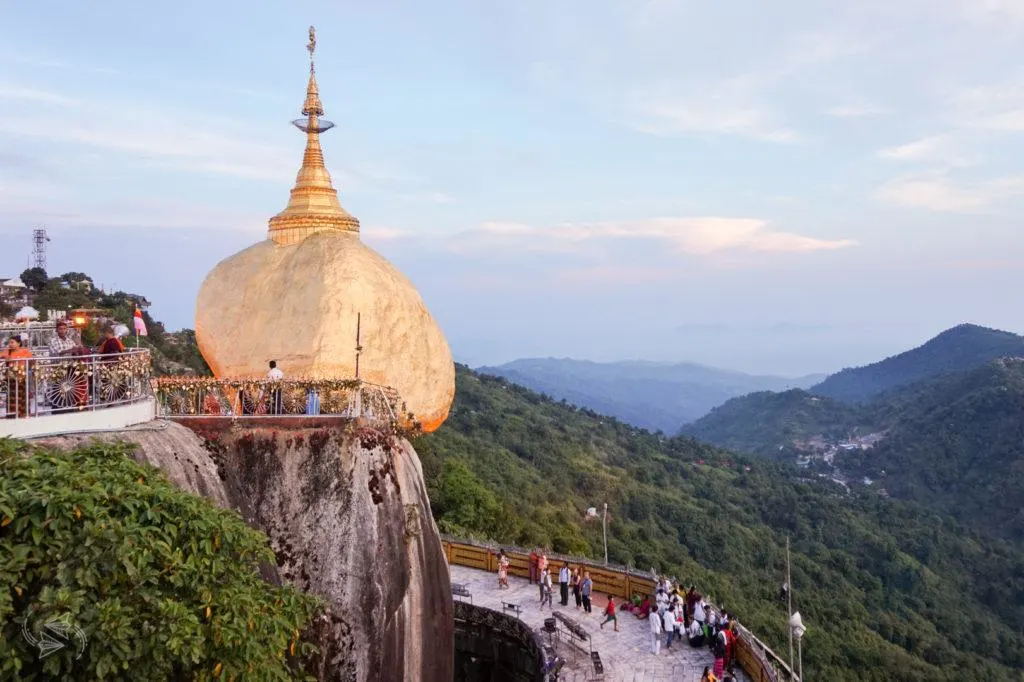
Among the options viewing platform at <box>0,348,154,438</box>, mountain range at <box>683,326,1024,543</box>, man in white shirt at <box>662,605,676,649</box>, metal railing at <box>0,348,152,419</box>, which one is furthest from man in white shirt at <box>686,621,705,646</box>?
mountain range at <box>683,326,1024,543</box>

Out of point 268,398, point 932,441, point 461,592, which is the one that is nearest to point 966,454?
point 932,441

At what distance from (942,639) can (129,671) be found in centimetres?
4979

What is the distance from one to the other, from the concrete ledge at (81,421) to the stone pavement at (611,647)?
399 inches

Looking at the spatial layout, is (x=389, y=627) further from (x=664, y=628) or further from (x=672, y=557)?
(x=672, y=557)

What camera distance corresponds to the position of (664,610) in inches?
743

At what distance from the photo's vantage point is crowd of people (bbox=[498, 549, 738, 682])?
57.1 ft

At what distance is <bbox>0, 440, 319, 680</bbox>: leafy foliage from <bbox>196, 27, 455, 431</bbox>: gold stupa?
250 inches

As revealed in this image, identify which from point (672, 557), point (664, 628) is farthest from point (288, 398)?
point (672, 557)

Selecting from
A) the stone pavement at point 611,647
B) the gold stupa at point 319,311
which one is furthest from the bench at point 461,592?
the gold stupa at point 319,311

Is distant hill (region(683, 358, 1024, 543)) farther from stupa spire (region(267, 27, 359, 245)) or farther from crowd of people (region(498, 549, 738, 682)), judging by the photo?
stupa spire (region(267, 27, 359, 245))

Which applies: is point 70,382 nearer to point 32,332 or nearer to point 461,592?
point 32,332

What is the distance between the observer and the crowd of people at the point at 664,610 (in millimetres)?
17406

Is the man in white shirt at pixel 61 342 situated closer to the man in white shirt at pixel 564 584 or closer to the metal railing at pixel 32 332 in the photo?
the metal railing at pixel 32 332

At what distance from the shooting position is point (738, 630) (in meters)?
17.6
